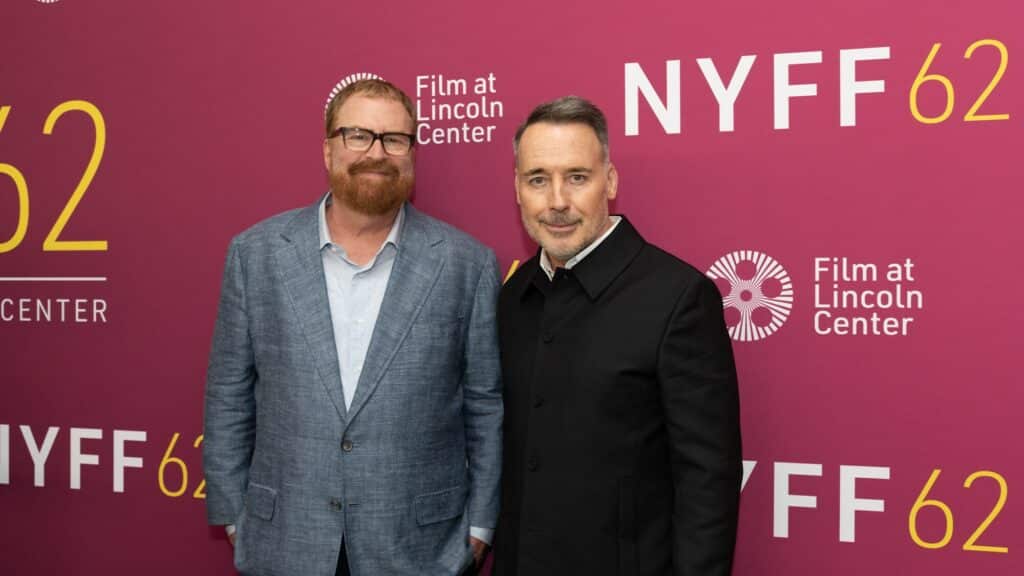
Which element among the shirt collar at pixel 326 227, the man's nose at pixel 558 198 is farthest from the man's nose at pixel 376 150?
the man's nose at pixel 558 198

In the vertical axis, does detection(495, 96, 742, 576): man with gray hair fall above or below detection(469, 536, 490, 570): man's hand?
above

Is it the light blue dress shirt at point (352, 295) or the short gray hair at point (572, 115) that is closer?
the short gray hair at point (572, 115)

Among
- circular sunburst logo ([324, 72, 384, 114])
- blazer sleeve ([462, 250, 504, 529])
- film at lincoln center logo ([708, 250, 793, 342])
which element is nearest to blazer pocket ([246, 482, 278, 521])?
blazer sleeve ([462, 250, 504, 529])

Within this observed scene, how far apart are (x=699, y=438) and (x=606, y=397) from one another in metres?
0.18

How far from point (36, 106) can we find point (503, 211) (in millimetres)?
1439

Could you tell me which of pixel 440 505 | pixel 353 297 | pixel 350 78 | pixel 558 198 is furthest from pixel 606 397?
pixel 350 78

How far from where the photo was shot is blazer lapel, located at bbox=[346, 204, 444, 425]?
1.83 metres

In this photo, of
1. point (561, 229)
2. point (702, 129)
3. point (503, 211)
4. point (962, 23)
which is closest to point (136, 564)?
point (503, 211)

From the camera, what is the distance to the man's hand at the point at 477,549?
1.93 m

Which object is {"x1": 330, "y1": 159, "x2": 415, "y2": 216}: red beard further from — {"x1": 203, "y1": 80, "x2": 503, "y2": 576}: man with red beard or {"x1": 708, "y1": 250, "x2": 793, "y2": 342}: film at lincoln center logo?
{"x1": 708, "y1": 250, "x2": 793, "y2": 342}: film at lincoln center logo

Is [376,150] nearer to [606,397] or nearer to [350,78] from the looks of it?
[350,78]

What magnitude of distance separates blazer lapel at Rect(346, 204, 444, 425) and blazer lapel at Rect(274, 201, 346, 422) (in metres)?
0.06

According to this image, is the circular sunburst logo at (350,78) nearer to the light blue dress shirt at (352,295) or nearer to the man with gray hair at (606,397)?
the light blue dress shirt at (352,295)

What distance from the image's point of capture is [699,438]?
60.9 inches
